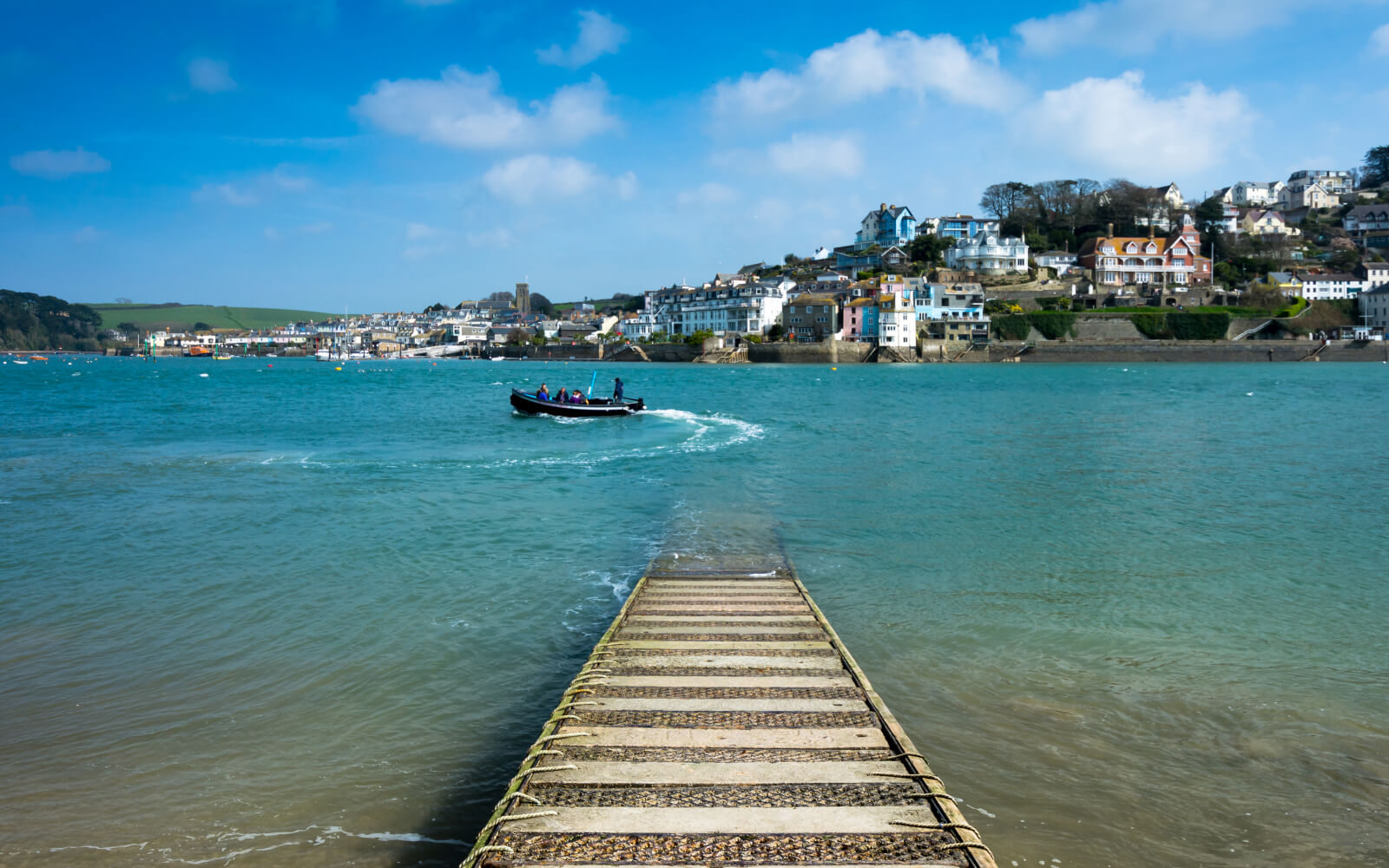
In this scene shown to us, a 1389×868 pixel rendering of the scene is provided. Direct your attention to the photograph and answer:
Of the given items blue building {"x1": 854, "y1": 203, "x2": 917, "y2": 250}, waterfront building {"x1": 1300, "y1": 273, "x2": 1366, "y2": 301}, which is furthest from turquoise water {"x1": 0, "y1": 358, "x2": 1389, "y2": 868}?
blue building {"x1": 854, "y1": 203, "x2": 917, "y2": 250}

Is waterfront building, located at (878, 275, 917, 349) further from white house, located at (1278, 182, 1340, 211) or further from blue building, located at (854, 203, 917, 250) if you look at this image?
white house, located at (1278, 182, 1340, 211)

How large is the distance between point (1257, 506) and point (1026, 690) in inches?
477

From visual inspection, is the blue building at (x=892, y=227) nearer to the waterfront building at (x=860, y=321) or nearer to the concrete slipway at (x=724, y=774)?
the waterfront building at (x=860, y=321)

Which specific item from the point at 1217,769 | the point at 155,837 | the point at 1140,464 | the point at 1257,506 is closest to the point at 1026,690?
the point at 1217,769

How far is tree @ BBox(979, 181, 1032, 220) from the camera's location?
13650 cm

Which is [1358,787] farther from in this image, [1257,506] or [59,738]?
[1257,506]

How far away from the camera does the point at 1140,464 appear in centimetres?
2183

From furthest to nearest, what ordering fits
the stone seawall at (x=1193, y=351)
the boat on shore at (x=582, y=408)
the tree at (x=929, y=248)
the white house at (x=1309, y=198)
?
the white house at (x=1309, y=198), the tree at (x=929, y=248), the stone seawall at (x=1193, y=351), the boat on shore at (x=582, y=408)

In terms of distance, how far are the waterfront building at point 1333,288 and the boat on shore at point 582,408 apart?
104698 millimetres

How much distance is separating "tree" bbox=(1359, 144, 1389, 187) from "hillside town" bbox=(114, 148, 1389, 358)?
0.27 m

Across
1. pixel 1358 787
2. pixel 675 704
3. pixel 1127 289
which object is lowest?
pixel 1358 787

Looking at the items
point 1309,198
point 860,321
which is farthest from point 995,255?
point 1309,198

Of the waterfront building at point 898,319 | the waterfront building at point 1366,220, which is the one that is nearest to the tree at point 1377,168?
the waterfront building at point 1366,220

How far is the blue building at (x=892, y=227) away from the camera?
Answer: 144 meters
